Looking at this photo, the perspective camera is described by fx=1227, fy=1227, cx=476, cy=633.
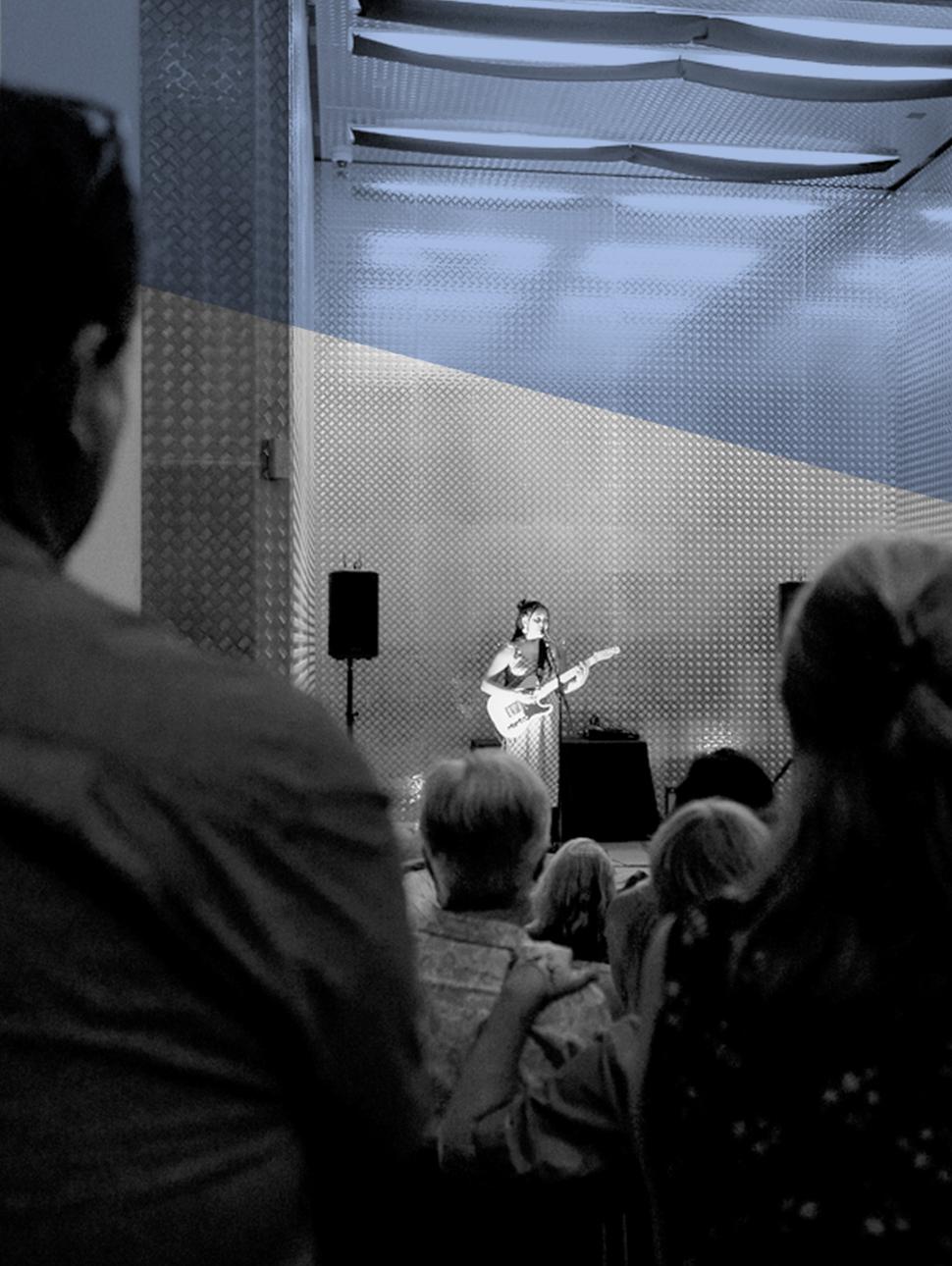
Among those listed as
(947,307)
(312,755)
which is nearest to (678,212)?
(947,307)

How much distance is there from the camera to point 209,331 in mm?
3172

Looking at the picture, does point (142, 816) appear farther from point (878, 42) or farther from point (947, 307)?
point (947, 307)

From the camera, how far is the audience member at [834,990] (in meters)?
0.89

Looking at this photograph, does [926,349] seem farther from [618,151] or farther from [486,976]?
[486,976]

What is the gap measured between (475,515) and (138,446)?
5.15 meters

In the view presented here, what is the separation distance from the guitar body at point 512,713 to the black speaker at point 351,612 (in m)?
1.13

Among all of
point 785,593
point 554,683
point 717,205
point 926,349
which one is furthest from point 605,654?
point 717,205

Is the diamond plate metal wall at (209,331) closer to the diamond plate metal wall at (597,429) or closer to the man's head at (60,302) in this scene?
the man's head at (60,302)

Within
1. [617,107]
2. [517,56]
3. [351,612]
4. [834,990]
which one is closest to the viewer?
[834,990]

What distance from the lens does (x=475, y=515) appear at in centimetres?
823

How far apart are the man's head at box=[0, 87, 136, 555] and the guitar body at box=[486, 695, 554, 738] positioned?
6760mm

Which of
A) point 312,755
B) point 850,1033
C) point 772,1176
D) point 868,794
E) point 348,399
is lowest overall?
point 772,1176

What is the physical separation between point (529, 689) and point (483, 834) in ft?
18.8

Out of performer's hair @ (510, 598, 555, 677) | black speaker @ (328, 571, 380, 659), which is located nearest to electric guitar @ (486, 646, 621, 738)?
performer's hair @ (510, 598, 555, 677)
